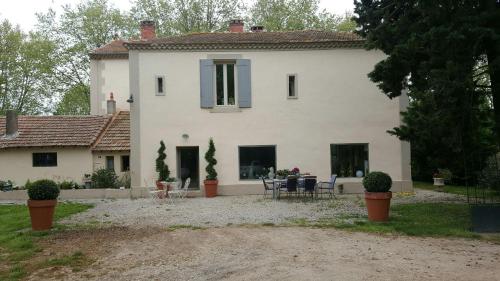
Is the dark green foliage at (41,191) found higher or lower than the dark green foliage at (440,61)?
lower

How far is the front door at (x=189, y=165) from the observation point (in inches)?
733

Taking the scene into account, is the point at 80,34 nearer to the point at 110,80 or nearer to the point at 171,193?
the point at 110,80

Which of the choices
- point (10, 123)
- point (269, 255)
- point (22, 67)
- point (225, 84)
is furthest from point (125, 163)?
point (22, 67)

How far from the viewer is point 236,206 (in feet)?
47.2

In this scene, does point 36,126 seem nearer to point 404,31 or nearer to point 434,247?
point 404,31

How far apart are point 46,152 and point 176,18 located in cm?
1786

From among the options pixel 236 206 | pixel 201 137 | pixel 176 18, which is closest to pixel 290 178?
pixel 236 206

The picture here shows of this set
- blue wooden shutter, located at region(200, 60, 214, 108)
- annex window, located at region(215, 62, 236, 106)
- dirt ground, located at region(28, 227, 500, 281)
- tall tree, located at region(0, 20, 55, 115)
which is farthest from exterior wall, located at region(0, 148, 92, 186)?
tall tree, located at region(0, 20, 55, 115)

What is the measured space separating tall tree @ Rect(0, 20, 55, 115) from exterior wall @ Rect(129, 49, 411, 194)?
19096 millimetres

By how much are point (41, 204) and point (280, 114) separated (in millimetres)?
10153

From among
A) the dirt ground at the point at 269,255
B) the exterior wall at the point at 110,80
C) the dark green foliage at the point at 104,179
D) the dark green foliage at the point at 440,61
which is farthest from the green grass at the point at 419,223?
the exterior wall at the point at 110,80

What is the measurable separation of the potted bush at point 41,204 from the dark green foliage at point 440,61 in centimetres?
867

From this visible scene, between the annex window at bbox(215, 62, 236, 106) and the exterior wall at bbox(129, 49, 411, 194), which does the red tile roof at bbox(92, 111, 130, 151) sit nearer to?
the exterior wall at bbox(129, 49, 411, 194)

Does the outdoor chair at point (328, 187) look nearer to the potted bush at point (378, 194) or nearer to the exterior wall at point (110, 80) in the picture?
the potted bush at point (378, 194)
